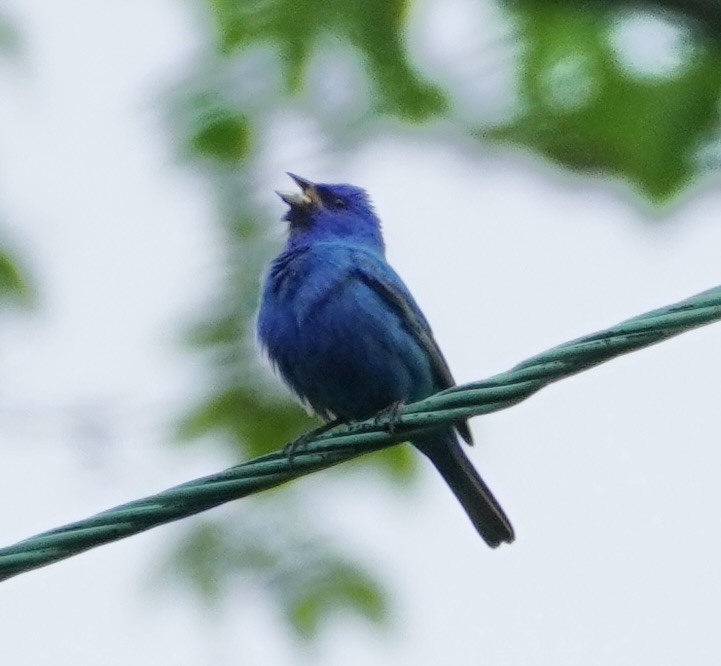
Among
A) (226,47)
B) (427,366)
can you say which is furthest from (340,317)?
(226,47)

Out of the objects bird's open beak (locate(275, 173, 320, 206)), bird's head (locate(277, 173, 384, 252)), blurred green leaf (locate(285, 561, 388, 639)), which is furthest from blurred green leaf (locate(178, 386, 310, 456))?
bird's open beak (locate(275, 173, 320, 206))

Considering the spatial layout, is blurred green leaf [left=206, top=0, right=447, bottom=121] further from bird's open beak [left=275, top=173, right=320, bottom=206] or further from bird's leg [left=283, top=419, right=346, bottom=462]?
bird's open beak [left=275, top=173, right=320, bottom=206]

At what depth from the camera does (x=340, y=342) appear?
6.89 metres

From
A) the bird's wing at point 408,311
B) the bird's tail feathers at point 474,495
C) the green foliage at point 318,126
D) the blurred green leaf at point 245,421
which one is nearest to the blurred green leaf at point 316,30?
the green foliage at point 318,126

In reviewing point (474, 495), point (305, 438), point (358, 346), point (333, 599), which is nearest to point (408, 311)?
point (358, 346)

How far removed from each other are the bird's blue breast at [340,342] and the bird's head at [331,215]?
0.52 m

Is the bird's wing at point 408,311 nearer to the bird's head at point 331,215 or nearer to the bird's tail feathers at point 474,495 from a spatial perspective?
the bird's tail feathers at point 474,495

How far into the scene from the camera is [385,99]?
18.8 feet

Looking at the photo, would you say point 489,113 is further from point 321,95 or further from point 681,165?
point 681,165

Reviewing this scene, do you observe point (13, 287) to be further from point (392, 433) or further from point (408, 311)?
point (408, 311)

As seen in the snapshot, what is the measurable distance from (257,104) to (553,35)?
4.06 feet

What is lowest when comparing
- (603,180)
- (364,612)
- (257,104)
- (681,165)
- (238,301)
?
(364,612)

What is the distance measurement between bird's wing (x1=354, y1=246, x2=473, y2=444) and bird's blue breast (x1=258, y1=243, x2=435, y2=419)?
31mm

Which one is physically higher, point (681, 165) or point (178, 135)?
point (178, 135)
